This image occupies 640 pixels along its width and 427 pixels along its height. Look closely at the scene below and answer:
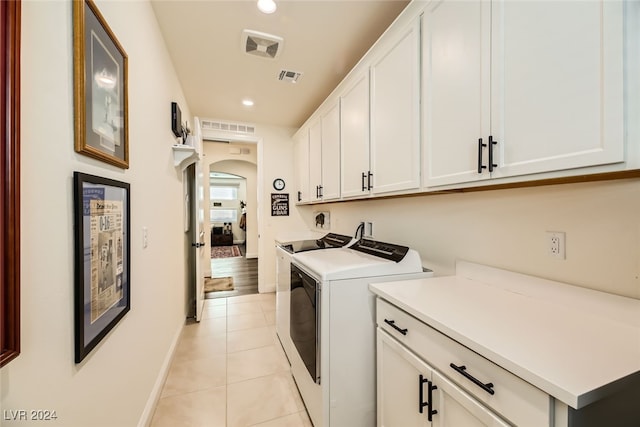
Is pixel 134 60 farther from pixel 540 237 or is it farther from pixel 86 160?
pixel 540 237

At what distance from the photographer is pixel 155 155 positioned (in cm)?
183

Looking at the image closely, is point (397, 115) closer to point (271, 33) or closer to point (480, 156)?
point (480, 156)

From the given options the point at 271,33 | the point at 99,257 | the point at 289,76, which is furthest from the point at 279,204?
the point at 99,257

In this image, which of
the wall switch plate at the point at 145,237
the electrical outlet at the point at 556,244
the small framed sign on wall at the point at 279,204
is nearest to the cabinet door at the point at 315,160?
the small framed sign on wall at the point at 279,204

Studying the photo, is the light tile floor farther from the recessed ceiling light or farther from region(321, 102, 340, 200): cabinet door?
the recessed ceiling light

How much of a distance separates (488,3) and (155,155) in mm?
2048

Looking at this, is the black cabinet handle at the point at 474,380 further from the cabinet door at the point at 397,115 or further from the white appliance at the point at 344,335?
the cabinet door at the point at 397,115

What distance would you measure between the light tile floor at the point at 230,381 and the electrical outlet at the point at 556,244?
1666mm

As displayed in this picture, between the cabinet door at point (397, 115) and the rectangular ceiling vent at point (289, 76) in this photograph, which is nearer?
the cabinet door at point (397, 115)

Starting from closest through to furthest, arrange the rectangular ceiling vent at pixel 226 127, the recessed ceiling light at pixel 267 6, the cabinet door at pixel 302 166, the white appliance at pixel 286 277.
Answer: the recessed ceiling light at pixel 267 6 < the white appliance at pixel 286 277 < the cabinet door at pixel 302 166 < the rectangular ceiling vent at pixel 226 127

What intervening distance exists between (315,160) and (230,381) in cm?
228

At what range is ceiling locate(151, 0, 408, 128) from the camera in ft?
5.78

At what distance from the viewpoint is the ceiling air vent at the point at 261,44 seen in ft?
6.56

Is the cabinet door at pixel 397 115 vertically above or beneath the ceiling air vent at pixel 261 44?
beneath
